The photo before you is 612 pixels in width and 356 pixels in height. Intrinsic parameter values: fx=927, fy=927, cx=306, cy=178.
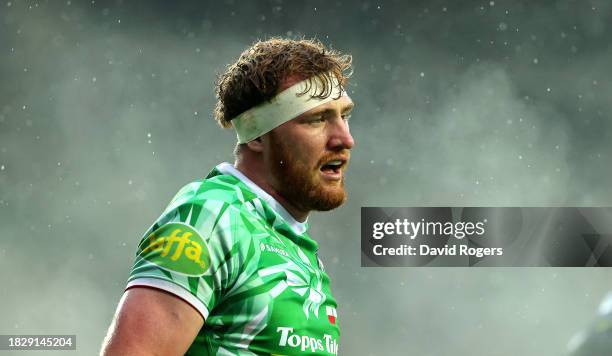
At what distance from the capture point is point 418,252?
50.1 feet

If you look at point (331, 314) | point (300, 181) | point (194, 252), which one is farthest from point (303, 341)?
point (300, 181)

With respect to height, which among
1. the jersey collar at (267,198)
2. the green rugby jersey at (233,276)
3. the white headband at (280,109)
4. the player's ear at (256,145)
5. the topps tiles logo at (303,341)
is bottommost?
the topps tiles logo at (303,341)

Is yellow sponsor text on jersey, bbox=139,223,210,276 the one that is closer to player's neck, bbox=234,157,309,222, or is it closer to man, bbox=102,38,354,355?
man, bbox=102,38,354,355

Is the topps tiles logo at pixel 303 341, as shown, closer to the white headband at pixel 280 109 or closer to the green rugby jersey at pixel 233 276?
the green rugby jersey at pixel 233 276

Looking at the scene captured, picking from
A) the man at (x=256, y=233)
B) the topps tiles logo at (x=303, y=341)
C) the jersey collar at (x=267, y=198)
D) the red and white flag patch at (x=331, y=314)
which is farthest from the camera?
the jersey collar at (x=267, y=198)

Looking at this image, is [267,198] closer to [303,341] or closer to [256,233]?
[256,233]

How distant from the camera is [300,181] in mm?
3045

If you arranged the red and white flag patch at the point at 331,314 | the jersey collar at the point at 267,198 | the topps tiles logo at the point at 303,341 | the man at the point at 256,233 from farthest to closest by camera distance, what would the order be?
the jersey collar at the point at 267,198 → the red and white flag patch at the point at 331,314 → the topps tiles logo at the point at 303,341 → the man at the point at 256,233

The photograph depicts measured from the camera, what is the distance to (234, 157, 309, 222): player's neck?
3074 mm

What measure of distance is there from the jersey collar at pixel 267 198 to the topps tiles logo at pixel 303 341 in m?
0.42

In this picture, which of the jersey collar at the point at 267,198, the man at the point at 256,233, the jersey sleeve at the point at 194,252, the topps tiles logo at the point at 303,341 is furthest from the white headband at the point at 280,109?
the topps tiles logo at the point at 303,341

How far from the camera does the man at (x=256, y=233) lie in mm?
2381

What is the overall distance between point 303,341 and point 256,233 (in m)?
0.34

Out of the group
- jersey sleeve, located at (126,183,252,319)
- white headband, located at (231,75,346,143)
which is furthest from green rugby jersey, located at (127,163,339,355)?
white headband, located at (231,75,346,143)
